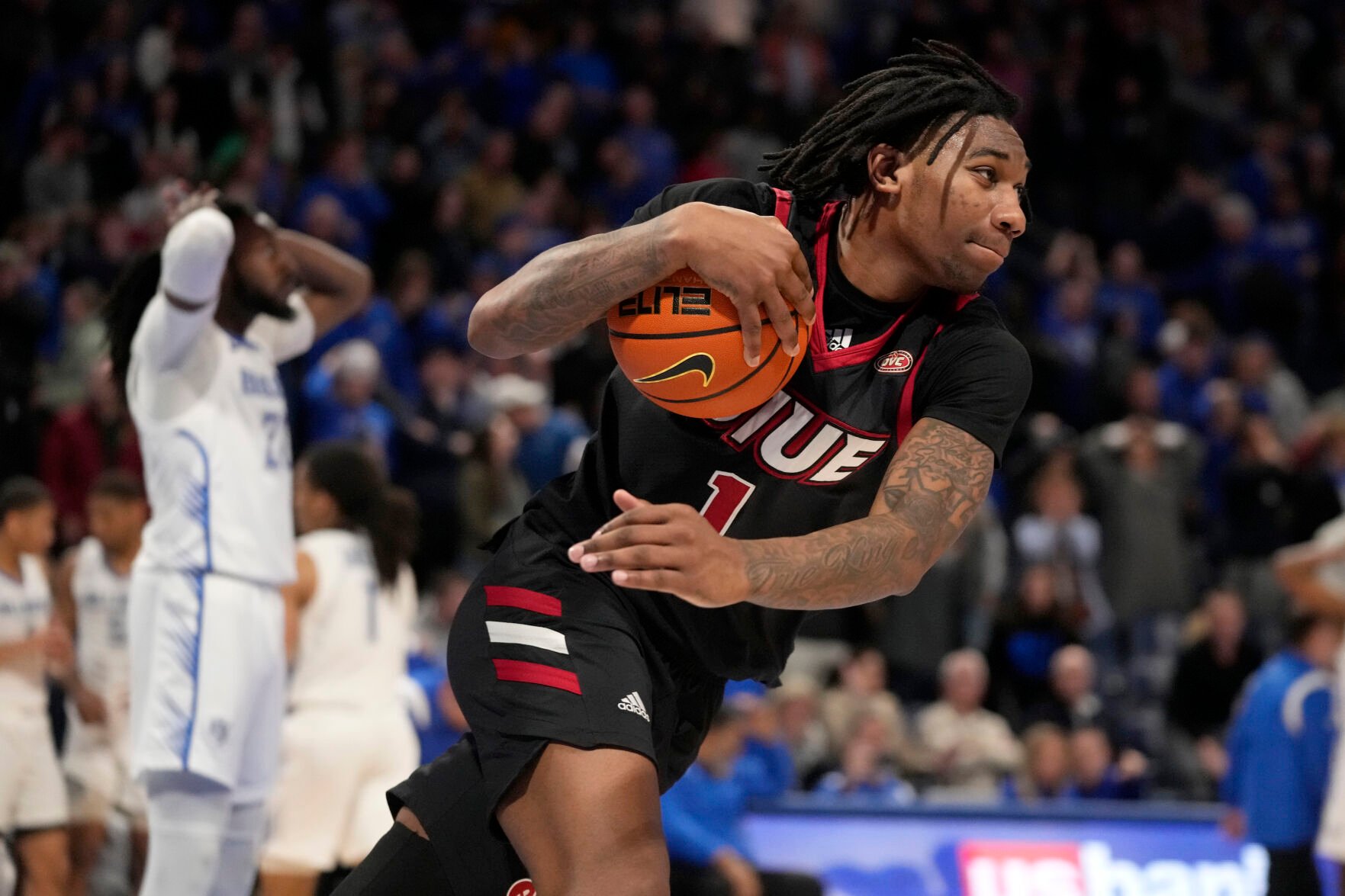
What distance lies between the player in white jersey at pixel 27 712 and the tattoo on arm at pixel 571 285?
4.56m

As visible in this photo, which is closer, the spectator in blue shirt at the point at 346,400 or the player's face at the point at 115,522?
the player's face at the point at 115,522

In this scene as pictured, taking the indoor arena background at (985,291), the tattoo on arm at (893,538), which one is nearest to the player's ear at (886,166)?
the tattoo on arm at (893,538)

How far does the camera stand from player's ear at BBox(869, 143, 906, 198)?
11.0 feet

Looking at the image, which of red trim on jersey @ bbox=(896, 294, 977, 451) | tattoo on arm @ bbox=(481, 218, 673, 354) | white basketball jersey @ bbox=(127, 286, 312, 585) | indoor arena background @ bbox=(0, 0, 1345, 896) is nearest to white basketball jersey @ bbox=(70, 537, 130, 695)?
indoor arena background @ bbox=(0, 0, 1345, 896)

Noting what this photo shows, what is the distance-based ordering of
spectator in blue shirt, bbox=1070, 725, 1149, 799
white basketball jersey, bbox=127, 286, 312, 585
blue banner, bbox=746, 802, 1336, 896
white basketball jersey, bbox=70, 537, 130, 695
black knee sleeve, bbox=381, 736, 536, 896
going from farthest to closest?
1. spectator in blue shirt, bbox=1070, 725, 1149, 799
2. blue banner, bbox=746, 802, 1336, 896
3. white basketball jersey, bbox=70, 537, 130, 695
4. white basketball jersey, bbox=127, 286, 312, 585
5. black knee sleeve, bbox=381, 736, 536, 896

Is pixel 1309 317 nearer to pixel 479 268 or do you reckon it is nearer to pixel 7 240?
pixel 479 268

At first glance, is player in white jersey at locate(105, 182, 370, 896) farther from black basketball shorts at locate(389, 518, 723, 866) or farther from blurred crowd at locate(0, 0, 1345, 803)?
blurred crowd at locate(0, 0, 1345, 803)

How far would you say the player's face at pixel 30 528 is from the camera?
7.36 m

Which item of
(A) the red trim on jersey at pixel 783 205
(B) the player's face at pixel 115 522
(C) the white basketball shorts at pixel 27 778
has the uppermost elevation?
(A) the red trim on jersey at pixel 783 205

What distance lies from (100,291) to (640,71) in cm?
614

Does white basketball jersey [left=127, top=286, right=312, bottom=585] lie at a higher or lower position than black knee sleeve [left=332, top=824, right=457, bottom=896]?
higher

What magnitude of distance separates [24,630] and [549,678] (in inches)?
186

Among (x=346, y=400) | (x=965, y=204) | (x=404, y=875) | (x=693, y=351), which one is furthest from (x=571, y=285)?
(x=346, y=400)

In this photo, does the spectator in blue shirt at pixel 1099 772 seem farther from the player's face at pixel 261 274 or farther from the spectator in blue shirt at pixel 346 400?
the player's face at pixel 261 274
